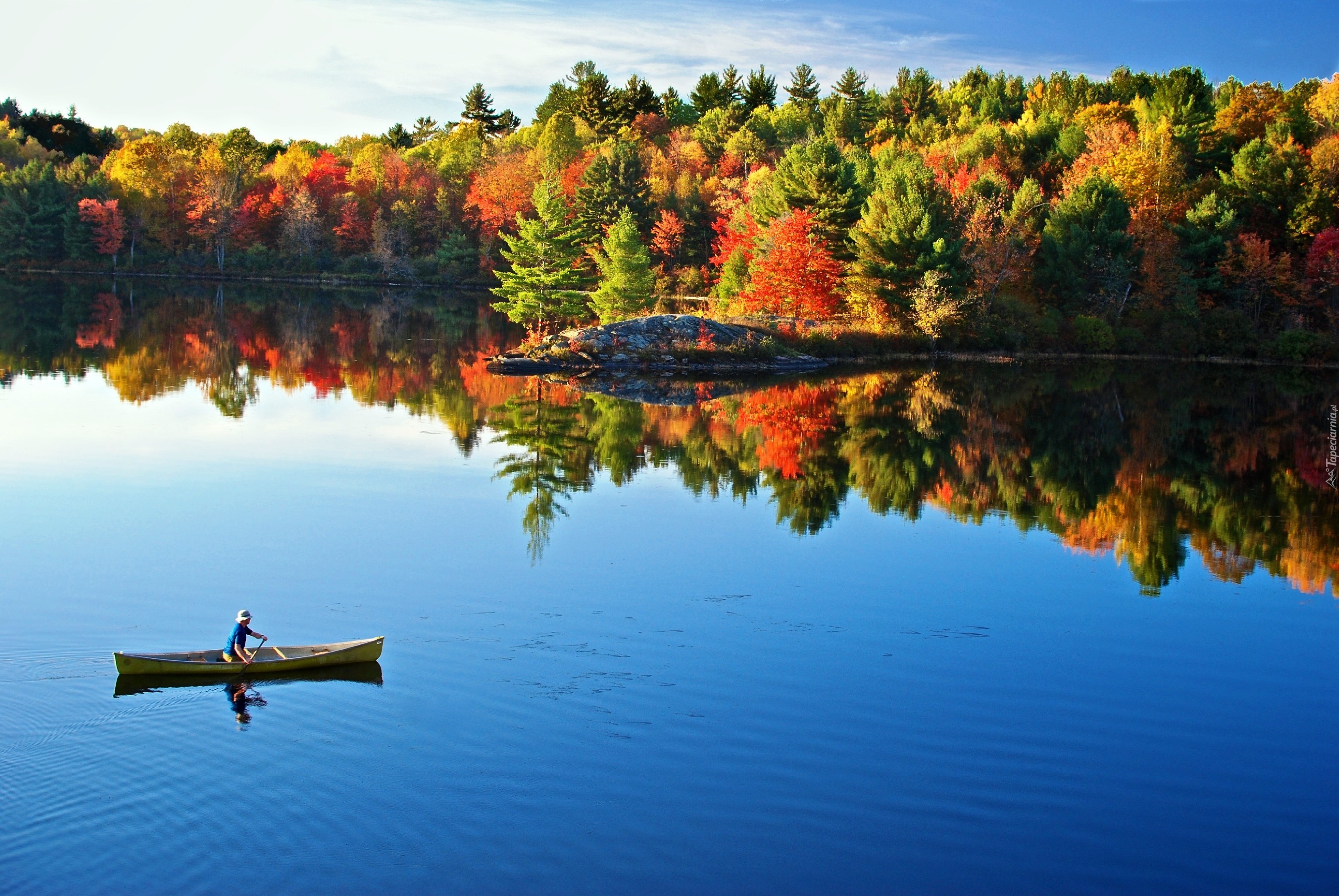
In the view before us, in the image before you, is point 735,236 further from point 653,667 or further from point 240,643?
point 240,643

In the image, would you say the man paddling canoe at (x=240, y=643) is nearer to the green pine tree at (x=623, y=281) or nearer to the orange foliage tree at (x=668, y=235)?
the green pine tree at (x=623, y=281)

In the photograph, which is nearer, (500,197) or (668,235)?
(668,235)

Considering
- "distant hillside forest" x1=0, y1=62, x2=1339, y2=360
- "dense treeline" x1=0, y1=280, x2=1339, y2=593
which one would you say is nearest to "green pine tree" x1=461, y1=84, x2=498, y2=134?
"distant hillside forest" x1=0, y1=62, x2=1339, y2=360

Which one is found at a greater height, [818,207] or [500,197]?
[500,197]

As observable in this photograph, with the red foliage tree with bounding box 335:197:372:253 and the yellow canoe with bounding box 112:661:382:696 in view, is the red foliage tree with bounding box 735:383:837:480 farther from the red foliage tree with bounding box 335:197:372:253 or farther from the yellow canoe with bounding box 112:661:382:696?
the red foliage tree with bounding box 335:197:372:253

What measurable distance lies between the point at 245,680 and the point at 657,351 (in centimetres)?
3573

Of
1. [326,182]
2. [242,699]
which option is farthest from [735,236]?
[242,699]

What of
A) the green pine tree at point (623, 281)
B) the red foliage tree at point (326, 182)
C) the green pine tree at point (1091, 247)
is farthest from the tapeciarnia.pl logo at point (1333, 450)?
the red foliage tree at point (326, 182)

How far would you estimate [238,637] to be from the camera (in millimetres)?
12523

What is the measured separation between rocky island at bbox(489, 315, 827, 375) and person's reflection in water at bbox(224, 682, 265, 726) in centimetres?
3258

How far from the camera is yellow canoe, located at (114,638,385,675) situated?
12.2 metres

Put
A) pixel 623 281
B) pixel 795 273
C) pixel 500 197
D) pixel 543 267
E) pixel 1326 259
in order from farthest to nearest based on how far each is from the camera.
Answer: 1. pixel 500 197
2. pixel 1326 259
3. pixel 795 273
4. pixel 623 281
5. pixel 543 267

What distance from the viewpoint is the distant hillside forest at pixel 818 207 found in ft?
184

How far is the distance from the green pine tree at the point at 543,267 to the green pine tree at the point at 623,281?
54.9 inches
